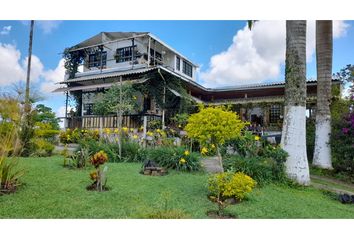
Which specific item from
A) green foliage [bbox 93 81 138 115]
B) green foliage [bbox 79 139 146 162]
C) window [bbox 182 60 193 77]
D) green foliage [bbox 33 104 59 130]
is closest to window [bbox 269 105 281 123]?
window [bbox 182 60 193 77]

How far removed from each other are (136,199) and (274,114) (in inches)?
498

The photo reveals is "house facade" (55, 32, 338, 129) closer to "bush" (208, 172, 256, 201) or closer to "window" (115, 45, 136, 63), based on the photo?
"window" (115, 45, 136, 63)

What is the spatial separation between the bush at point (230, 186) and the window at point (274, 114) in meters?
11.6

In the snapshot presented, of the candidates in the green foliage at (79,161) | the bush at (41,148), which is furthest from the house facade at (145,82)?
the green foliage at (79,161)

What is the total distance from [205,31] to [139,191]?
383cm

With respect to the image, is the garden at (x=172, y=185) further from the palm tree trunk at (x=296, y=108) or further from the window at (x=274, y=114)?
the window at (x=274, y=114)

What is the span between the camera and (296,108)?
248 inches

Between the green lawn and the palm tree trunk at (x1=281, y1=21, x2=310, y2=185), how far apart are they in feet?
1.55

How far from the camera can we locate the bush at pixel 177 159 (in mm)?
6754

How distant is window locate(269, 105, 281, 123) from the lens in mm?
15594

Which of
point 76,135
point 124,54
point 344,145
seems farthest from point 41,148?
point 124,54

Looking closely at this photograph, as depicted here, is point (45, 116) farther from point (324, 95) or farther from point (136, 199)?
point (324, 95)

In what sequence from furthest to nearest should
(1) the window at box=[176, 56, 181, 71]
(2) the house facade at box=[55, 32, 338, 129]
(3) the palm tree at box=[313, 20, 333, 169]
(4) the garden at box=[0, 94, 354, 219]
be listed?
1. (1) the window at box=[176, 56, 181, 71]
2. (2) the house facade at box=[55, 32, 338, 129]
3. (3) the palm tree at box=[313, 20, 333, 169]
4. (4) the garden at box=[0, 94, 354, 219]
